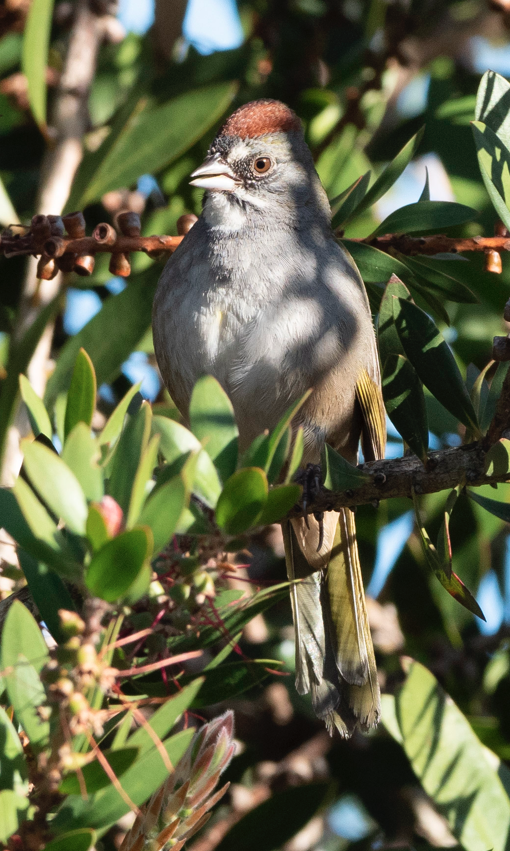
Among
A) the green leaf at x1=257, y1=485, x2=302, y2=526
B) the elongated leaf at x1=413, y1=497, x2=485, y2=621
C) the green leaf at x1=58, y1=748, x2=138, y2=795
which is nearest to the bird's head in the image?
the elongated leaf at x1=413, y1=497, x2=485, y2=621

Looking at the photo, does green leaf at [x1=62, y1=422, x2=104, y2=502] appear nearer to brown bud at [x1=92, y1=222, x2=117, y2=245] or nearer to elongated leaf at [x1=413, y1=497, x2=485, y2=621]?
elongated leaf at [x1=413, y1=497, x2=485, y2=621]

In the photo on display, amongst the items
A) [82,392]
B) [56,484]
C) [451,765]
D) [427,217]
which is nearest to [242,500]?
[56,484]

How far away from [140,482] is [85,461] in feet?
0.34

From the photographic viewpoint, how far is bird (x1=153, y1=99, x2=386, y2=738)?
2.61 metres

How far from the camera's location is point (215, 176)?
299 cm

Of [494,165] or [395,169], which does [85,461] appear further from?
[395,169]

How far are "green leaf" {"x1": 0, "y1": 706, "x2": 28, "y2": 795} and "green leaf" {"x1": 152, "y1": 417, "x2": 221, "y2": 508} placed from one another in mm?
435

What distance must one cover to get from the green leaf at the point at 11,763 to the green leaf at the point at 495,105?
1.49 metres

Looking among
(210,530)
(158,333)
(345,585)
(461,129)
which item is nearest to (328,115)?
(461,129)

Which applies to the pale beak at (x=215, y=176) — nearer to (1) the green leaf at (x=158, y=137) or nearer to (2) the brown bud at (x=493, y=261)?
(1) the green leaf at (x=158, y=137)

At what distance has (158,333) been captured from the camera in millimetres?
2775

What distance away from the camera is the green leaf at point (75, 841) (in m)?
1.14

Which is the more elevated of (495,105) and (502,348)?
(495,105)

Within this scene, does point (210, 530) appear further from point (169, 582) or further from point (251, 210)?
point (251, 210)
